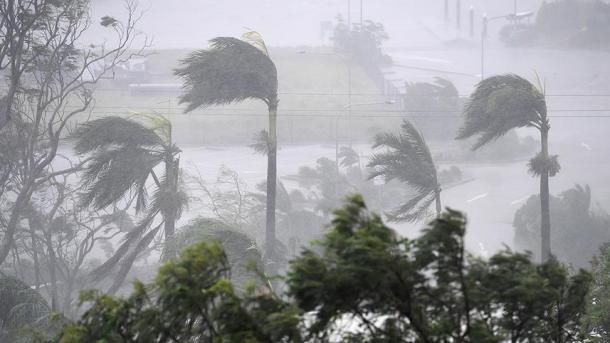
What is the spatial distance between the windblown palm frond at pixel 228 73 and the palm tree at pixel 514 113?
13.7ft

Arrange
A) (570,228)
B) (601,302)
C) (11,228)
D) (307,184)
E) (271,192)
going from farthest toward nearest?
(307,184) → (570,228) → (11,228) → (271,192) → (601,302)

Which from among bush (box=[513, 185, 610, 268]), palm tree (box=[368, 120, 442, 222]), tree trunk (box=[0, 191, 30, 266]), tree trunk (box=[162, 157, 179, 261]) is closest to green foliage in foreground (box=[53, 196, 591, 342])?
tree trunk (box=[162, 157, 179, 261])

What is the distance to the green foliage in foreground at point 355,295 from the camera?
5.81 m

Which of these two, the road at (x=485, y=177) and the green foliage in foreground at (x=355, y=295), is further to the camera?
the road at (x=485, y=177)

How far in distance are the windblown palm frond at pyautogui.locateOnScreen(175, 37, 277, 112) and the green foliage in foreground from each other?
35.2ft

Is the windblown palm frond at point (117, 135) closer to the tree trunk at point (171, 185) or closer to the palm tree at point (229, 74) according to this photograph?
the tree trunk at point (171, 185)

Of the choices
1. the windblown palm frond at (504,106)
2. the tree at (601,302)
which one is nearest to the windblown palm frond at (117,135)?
the windblown palm frond at (504,106)

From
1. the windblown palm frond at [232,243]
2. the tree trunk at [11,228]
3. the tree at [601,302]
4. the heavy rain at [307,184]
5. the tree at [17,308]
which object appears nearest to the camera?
the heavy rain at [307,184]

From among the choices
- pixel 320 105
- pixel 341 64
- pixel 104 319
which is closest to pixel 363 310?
pixel 104 319

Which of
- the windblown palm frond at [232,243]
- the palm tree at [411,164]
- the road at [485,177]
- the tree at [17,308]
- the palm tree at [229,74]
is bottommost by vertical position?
the road at [485,177]

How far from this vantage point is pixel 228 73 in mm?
16766

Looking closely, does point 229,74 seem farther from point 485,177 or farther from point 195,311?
point 485,177

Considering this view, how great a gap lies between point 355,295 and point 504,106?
11.6 m

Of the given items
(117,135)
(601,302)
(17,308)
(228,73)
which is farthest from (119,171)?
(601,302)
